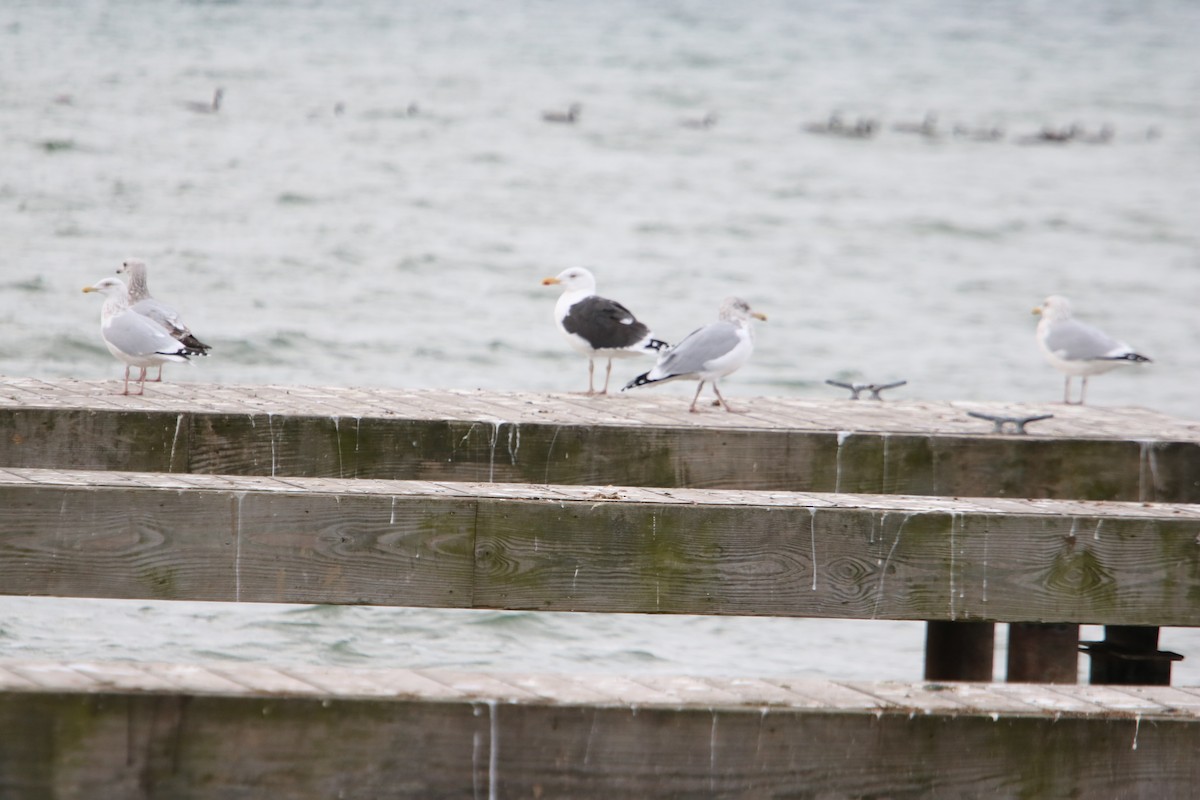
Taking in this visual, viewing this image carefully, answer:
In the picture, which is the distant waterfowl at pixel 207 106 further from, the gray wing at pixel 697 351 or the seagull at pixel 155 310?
the gray wing at pixel 697 351

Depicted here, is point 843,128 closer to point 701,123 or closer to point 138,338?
point 701,123

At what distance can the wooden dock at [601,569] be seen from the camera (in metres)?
3.97

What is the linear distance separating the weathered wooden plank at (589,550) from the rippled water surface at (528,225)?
3.92m

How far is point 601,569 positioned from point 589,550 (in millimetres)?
75

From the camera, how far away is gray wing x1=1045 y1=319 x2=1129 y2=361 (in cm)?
995

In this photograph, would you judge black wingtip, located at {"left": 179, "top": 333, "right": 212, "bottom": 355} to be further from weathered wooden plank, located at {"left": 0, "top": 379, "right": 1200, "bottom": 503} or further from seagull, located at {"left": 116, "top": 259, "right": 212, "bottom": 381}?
weathered wooden plank, located at {"left": 0, "top": 379, "right": 1200, "bottom": 503}

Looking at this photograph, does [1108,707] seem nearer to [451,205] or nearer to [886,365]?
[886,365]

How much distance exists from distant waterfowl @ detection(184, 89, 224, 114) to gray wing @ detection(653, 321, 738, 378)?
28.5 meters

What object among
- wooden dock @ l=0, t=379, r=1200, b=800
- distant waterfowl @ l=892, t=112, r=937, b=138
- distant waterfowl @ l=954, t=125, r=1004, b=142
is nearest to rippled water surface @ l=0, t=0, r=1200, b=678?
distant waterfowl @ l=954, t=125, r=1004, b=142

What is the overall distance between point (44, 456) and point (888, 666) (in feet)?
16.5

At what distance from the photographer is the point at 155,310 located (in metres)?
9.24

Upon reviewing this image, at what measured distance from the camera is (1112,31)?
255 ft

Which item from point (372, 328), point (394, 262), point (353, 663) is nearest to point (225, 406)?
point (353, 663)

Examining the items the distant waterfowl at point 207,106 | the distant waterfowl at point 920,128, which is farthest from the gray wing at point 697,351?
the distant waterfowl at point 920,128
